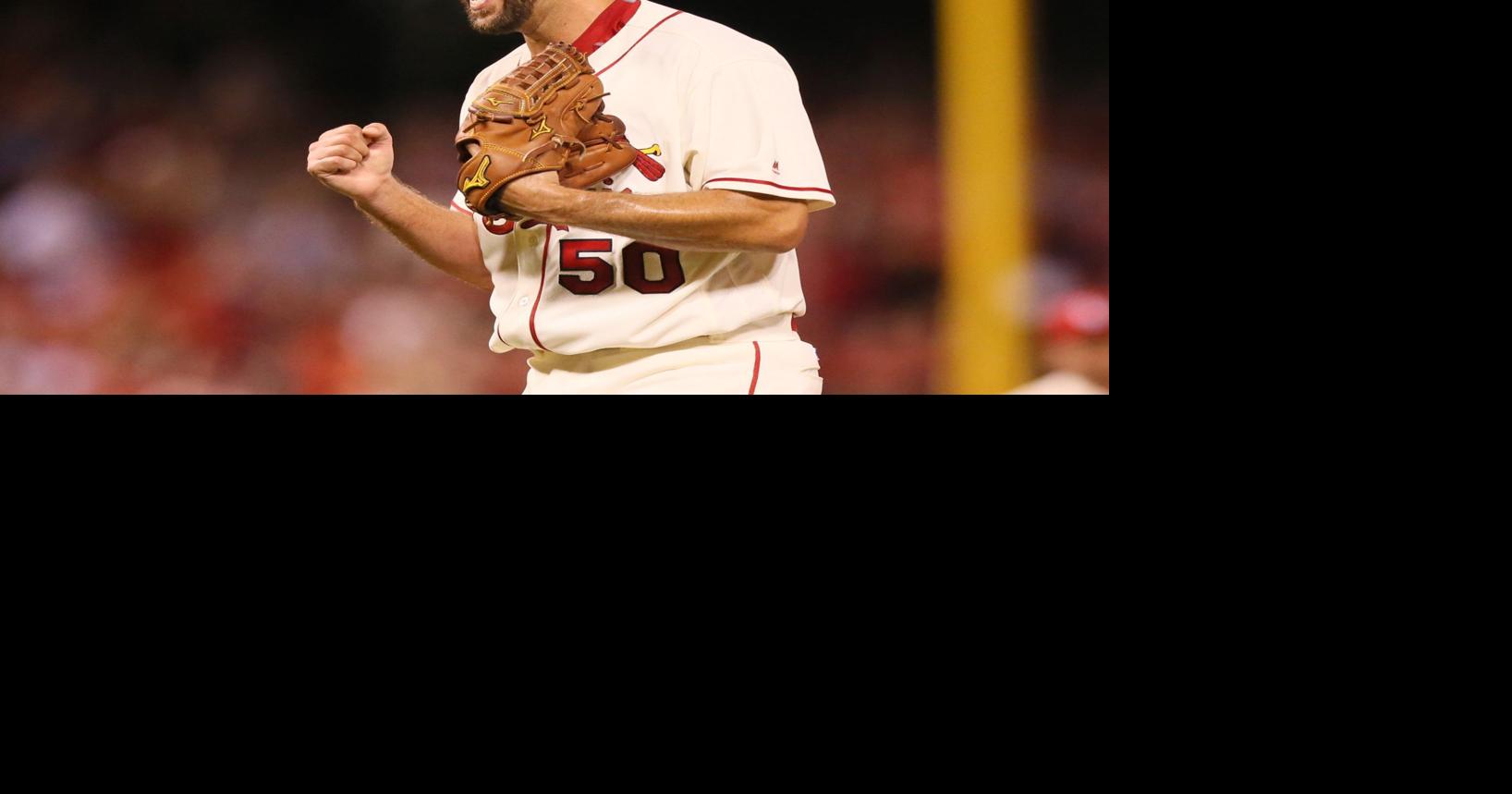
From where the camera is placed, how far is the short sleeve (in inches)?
55.2

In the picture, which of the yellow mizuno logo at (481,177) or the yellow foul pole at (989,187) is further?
the yellow foul pole at (989,187)

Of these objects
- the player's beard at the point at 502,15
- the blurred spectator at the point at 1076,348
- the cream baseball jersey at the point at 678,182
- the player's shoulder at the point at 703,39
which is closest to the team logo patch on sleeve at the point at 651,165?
the cream baseball jersey at the point at 678,182

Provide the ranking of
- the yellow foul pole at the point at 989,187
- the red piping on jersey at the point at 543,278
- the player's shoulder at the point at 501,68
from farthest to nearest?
the yellow foul pole at the point at 989,187 → the player's shoulder at the point at 501,68 → the red piping on jersey at the point at 543,278

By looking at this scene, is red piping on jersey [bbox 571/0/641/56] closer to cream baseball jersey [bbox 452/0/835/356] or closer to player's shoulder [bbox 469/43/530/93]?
cream baseball jersey [bbox 452/0/835/356]

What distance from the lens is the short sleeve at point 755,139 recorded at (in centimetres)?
140

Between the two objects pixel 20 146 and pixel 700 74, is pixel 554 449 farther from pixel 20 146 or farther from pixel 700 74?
pixel 20 146

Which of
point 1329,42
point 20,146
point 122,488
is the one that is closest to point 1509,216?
point 1329,42

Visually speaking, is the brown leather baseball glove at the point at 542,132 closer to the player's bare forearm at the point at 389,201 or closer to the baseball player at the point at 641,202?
the baseball player at the point at 641,202

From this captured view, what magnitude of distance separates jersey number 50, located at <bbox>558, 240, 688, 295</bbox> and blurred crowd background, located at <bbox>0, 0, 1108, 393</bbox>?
1.30ft

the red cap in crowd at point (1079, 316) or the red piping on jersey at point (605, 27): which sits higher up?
the red piping on jersey at point (605, 27)

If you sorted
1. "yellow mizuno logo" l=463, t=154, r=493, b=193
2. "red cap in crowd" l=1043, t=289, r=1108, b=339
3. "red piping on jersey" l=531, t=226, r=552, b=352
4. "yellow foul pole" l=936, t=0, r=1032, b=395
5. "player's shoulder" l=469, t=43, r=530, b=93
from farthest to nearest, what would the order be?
"yellow foul pole" l=936, t=0, r=1032, b=395
"red cap in crowd" l=1043, t=289, r=1108, b=339
"player's shoulder" l=469, t=43, r=530, b=93
"red piping on jersey" l=531, t=226, r=552, b=352
"yellow mizuno logo" l=463, t=154, r=493, b=193

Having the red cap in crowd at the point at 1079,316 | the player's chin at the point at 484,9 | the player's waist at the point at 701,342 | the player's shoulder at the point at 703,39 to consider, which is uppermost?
the player's chin at the point at 484,9

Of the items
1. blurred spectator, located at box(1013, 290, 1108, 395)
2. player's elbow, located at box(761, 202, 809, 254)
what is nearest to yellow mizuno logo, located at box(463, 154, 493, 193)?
player's elbow, located at box(761, 202, 809, 254)

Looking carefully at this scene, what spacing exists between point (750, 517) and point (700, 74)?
0.59 meters
